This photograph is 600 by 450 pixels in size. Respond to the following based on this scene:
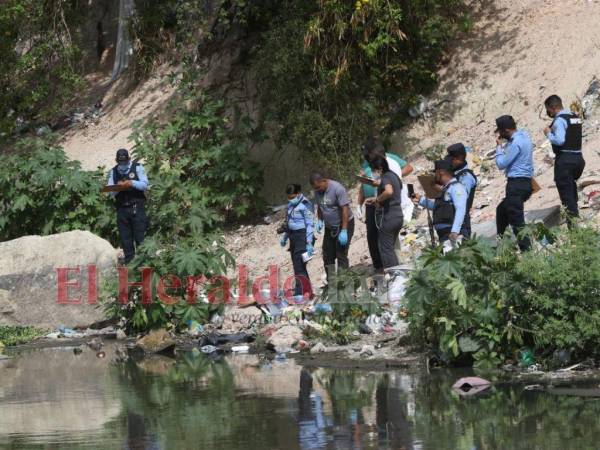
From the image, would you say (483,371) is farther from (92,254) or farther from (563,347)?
(92,254)

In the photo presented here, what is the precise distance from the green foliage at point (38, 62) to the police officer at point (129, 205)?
7557 mm

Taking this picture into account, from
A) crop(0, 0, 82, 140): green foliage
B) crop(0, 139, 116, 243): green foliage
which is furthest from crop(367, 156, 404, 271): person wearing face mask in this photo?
crop(0, 0, 82, 140): green foliage

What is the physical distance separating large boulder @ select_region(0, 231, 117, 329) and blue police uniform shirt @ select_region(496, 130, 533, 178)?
5192 mm

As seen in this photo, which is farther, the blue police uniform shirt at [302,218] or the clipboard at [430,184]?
the blue police uniform shirt at [302,218]

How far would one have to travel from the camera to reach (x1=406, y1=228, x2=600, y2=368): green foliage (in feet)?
30.2

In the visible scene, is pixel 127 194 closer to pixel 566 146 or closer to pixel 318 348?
pixel 318 348

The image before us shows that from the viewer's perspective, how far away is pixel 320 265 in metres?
14.9

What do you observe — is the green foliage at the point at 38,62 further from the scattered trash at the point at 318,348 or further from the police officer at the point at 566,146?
the police officer at the point at 566,146

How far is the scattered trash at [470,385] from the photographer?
8930 millimetres

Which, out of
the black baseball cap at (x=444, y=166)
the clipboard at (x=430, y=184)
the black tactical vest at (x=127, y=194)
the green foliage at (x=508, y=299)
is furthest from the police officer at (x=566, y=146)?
the black tactical vest at (x=127, y=194)

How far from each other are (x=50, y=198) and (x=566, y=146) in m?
8.43

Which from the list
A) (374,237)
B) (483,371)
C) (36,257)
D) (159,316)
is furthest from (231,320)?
(483,371)

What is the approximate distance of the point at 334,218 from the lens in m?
13.3

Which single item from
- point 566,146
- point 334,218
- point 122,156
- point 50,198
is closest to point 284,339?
point 334,218
